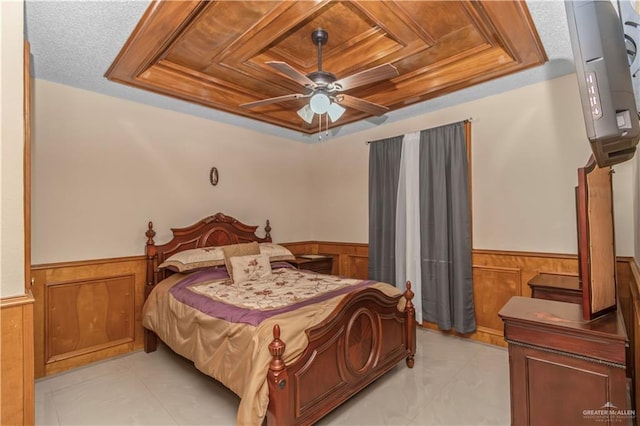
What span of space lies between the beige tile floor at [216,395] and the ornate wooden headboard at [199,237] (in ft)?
3.15

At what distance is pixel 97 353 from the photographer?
3182mm

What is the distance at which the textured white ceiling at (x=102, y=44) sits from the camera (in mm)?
2098

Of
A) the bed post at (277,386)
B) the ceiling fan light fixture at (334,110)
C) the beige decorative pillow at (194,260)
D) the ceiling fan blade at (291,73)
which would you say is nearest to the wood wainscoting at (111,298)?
the beige decorative pillow at (194,260)

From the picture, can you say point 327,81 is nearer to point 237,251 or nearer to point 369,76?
point 369,76

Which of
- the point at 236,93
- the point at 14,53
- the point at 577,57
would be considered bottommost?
the point at 577,57

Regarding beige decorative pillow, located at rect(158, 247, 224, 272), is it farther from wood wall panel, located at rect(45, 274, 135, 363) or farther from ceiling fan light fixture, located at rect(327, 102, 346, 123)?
ceiling fan light fixture, located at rect(327, 102, 346, 123)

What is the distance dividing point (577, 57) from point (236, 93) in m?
3.23

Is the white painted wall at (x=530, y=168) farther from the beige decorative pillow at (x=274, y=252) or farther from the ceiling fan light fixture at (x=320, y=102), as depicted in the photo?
the beige decorative pillow at (x=274, y=252)

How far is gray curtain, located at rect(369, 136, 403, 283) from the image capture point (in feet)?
14.0

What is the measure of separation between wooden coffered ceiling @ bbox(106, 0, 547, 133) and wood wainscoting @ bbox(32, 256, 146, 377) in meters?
1.91

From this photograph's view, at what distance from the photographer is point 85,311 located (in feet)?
10.3

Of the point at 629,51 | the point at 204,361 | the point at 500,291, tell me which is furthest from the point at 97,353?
the point at 629,51

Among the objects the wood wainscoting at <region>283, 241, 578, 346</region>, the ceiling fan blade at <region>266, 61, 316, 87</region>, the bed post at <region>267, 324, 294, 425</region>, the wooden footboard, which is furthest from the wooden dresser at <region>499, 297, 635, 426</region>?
the ceiling fan blade at <region>266, 61, 316, 87</region>

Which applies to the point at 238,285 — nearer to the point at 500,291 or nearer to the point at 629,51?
the point at 500,291
